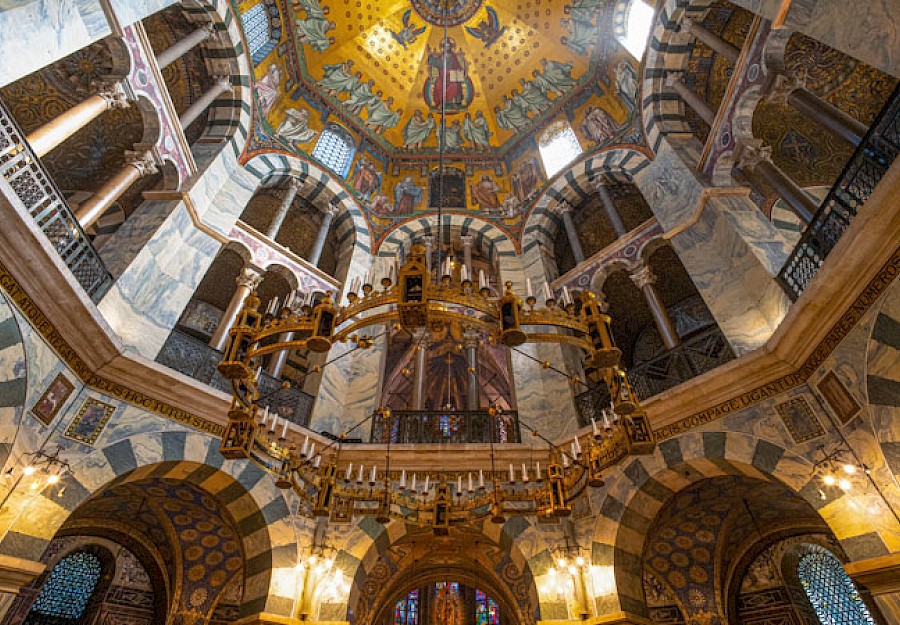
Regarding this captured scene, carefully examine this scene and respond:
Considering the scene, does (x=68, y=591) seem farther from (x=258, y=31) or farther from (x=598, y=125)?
(x=598, y=125)

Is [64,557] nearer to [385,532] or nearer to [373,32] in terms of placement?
[385,532]

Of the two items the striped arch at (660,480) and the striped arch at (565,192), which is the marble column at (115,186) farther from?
the striped arch at (660,480)

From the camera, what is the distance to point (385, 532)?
757 cm

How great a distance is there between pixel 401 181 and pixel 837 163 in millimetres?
10464

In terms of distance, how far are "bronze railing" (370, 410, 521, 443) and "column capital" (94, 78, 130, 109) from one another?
21.2 ft

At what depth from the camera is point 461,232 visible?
13648mm

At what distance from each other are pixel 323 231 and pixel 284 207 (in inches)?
42.1

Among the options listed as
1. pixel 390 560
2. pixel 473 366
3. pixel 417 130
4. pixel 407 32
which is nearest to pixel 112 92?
pixel 473 366

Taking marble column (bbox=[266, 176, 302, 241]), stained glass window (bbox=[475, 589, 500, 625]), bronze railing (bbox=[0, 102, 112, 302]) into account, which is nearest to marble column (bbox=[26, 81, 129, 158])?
bronze railing (bbox=[0, 102, 112, 302])

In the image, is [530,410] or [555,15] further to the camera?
[555,15]

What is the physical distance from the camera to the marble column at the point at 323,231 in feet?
37.6

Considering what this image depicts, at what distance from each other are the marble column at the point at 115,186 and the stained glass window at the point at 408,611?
1347cm

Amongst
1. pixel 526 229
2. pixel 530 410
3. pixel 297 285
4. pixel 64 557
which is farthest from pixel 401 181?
pixel 64 557

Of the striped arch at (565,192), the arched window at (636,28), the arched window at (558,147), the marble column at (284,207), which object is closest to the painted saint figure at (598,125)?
the arched window at (558,147)
